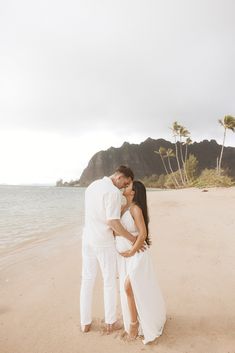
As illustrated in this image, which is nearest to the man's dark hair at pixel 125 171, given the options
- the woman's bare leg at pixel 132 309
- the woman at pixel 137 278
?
the woman at pixel 137 278

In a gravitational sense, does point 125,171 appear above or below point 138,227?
above

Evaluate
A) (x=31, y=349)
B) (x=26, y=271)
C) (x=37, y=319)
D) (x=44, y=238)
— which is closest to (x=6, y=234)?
(x=44, y=238)

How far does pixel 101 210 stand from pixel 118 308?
1.83 meters

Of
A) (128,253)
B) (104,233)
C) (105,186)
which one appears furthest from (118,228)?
(105,186)

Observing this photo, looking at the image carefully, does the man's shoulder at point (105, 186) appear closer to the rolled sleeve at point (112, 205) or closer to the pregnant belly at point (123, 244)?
the rolled sleeve at point (112, 205)

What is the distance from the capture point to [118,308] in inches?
173

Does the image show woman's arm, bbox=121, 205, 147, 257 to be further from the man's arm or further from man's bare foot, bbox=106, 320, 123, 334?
man's bare foot, bbox=106, 320, 123, 334

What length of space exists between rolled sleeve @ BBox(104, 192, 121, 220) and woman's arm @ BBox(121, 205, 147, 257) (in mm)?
206

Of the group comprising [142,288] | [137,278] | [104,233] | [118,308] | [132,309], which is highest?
[104,233]

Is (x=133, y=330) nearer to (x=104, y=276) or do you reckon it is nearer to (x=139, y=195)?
(x=104, y=276)

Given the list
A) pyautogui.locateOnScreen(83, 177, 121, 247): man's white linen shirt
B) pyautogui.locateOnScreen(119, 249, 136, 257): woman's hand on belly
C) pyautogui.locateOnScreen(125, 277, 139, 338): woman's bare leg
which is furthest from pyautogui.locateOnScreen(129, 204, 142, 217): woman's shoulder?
pyautogui.locateOnScreen(125, 277, 139, 338): woman's bare leg

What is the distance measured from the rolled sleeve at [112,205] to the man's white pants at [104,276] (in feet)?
1.52

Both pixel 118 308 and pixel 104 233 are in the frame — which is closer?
pixel 104 233

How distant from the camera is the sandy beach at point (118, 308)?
336 cm
